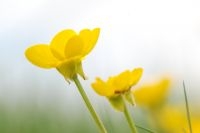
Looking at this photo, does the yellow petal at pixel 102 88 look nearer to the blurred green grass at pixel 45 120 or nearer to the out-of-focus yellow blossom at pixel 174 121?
the out-of-focus yellow blossom at pixel 174 121

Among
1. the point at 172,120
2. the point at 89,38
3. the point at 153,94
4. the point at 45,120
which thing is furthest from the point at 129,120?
the point at 45,120

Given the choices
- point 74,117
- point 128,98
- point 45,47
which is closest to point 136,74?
point 128,98

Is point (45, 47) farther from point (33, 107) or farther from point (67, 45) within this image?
point (33, 107)

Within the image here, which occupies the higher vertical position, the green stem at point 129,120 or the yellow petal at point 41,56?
the yellow petal at point 41,56

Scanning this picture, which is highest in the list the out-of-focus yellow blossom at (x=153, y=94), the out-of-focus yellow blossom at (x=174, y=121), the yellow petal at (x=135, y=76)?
the yellow petal at (x=135, y=76)

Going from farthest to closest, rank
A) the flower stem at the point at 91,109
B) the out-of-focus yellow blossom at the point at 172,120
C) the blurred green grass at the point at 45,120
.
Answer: the blurred green grass at the point at 45,120 → the out-of-focus yellow blossom at the point at 172,120 → the flower stem at the point at 91,109

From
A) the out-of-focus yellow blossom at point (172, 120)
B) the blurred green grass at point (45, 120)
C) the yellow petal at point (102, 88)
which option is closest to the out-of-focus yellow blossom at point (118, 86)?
the yellow petal at point (102, 88)
